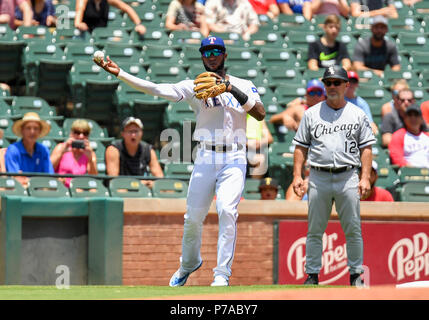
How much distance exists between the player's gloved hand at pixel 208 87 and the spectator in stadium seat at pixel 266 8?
7468 mm

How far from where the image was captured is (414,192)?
10445mm

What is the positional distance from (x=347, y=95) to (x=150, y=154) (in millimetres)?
2484

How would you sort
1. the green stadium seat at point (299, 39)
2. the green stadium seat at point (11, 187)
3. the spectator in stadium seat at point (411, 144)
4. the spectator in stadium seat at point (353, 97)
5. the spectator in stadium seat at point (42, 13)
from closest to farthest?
the green stadium seat at point (11, 187) < the spectator in stadium seat at point (353, 97) < the spectator in stadium seat at point (411, 144) < the spectator in stadium seat at point (42, 13) < the green stadium seat at point (299, 39)

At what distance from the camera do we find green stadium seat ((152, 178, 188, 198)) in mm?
9812

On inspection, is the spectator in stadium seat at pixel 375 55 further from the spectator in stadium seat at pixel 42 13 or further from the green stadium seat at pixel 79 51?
the spectator in stadium seat at pixel 42 13

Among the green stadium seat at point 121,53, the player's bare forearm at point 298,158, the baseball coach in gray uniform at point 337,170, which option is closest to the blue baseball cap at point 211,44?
the baseball coach in gray uniform at point 337,170

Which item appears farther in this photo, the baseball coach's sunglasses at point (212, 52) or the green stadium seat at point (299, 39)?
the green stadium seat at point (299, 39)

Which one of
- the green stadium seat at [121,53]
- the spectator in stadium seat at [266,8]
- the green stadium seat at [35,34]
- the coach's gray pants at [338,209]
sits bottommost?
the coach's gray pants at [338,209]

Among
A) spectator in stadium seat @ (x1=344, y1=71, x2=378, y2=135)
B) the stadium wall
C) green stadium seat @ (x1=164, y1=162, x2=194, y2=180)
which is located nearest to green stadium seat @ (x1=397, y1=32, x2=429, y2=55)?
spectator in stadium seat @ (x1=344, y1=71, x2=378, y2=135)

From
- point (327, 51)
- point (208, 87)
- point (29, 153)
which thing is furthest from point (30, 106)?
point (208, 87)

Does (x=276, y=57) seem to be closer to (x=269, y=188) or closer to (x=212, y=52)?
(x=269, y=188)

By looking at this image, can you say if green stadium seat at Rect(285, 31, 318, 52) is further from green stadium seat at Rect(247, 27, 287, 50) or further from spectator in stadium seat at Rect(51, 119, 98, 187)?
spectator in stadium seat at Rect(51, 119, 98, 187)

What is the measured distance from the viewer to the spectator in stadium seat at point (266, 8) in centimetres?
1464
